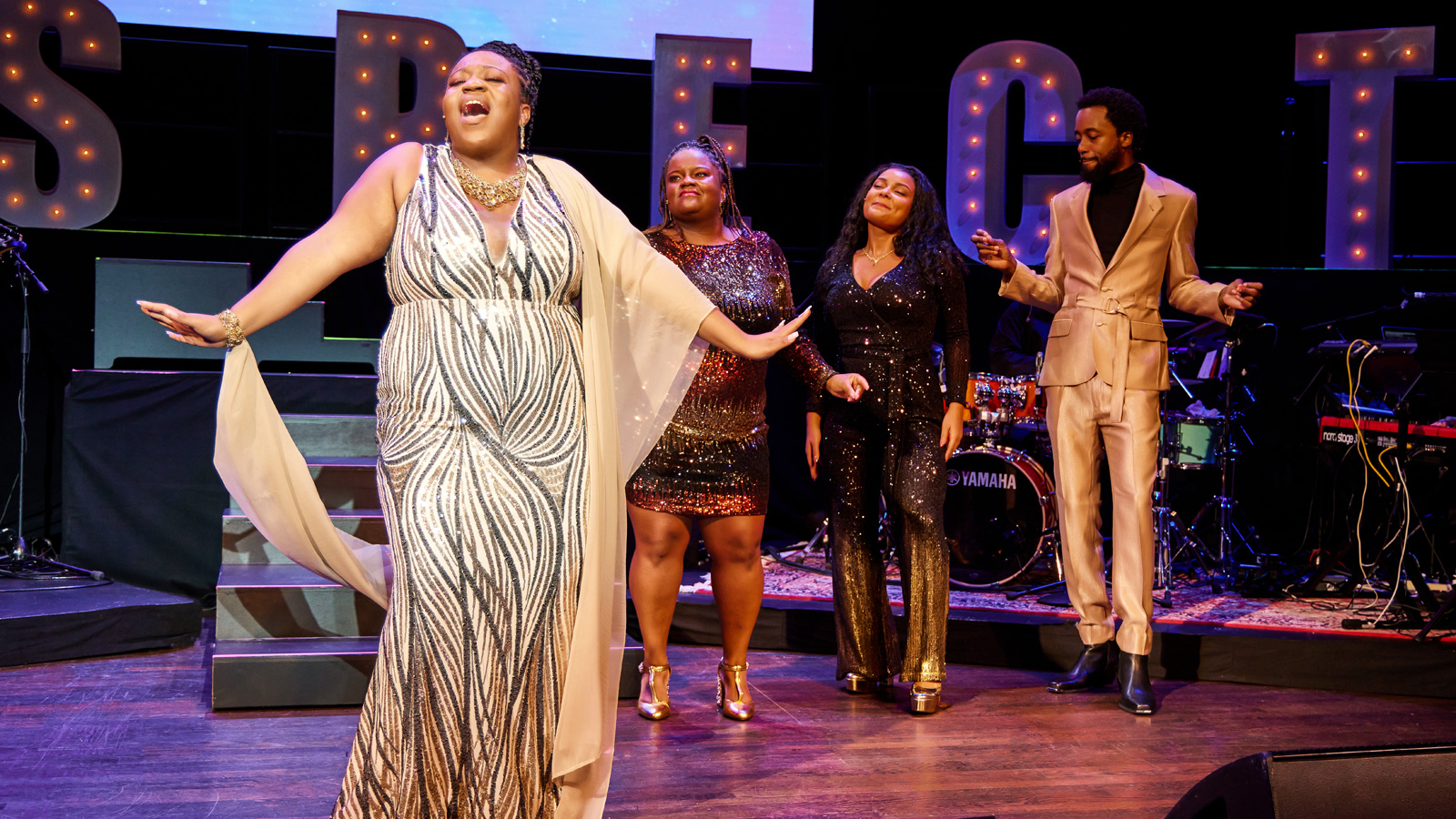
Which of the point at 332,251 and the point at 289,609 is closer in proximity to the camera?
the point at 332,251

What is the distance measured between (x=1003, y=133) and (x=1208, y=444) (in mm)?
2299

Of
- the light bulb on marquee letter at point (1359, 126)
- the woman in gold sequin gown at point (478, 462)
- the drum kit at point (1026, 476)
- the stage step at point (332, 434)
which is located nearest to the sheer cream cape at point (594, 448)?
the woman in gold sequin gown at point (478, 462)

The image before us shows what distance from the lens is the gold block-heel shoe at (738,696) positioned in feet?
12.0

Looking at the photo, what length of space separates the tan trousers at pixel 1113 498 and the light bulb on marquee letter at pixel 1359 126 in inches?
137

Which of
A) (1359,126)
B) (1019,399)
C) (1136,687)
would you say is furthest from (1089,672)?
(1359,126)

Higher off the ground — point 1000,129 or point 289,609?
point 1000,129

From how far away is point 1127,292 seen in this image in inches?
159

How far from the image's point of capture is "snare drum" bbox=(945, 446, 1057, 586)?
590cm

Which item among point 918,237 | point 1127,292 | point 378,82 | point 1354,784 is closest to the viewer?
point 1354,784

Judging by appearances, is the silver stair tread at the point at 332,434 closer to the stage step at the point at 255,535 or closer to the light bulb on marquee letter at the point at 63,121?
the stage step at the point at 255,535

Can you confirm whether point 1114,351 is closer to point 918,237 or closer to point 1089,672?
point 918,237

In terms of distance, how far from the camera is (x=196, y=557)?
5457 mm

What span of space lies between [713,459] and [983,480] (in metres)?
2.82

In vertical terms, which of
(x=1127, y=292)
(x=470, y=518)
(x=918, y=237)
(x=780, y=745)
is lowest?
(x=780, y=745)
